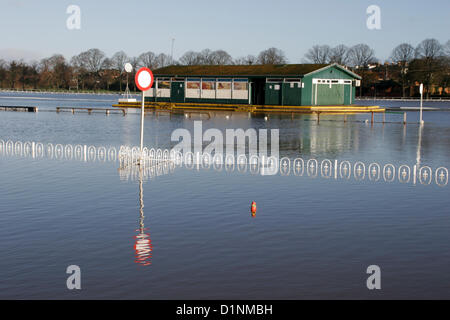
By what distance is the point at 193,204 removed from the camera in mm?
17562

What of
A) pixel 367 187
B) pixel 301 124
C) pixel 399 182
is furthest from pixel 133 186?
pixel 301 124

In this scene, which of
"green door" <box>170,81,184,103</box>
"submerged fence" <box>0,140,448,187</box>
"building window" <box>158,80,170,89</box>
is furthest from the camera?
"building window" <box>158,80,170,89</box>

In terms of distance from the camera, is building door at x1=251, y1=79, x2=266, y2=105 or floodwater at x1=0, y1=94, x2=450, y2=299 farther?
building door at x1=251, y1=79, x2=266, y2=105

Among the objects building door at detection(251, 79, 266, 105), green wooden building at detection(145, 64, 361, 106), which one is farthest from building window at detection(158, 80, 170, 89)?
building door at detection(251, 79, 266, 105)

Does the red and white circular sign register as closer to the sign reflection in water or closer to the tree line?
the sign reflection in water

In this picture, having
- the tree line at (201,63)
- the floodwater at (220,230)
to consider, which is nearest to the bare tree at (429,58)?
the tree line at (201,63)

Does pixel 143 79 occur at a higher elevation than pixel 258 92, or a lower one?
lower

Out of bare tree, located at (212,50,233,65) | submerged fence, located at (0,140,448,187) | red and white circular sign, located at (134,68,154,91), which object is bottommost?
submerged fence, located at (0,140,448,187)

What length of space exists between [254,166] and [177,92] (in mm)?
56020

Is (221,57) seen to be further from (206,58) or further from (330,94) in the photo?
(330,94)

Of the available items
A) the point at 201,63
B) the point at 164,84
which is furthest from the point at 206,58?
the point at 164,84

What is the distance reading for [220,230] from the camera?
1449cm

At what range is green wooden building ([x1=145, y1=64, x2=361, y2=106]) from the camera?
236 ft
